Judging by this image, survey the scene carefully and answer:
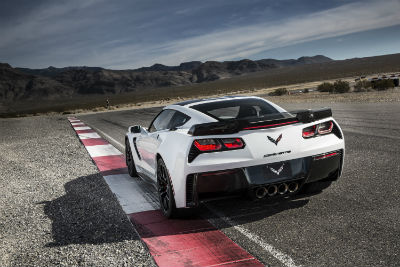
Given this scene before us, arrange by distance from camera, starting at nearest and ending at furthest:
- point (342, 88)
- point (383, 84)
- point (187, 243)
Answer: point (187, 243) < point (383, 84) < point (342, 88)

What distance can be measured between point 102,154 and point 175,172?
5.87 metres

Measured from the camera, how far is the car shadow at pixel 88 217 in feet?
13.1

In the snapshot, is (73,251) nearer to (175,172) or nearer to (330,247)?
(175,172)

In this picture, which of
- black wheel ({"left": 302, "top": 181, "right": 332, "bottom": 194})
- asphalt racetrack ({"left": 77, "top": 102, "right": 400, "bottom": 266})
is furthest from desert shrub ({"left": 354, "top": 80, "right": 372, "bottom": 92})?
black wheel ({"left": 302, "top": 181, "right": 332, "bottom": 194})

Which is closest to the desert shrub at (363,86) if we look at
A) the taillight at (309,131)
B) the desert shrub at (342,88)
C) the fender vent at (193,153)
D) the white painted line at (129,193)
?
the desert shrub at (342,88)

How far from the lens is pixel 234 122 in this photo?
3852 mm

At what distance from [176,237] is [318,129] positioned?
5.98ft

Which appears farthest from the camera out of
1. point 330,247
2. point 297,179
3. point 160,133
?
point 160,133

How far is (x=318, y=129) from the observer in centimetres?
417

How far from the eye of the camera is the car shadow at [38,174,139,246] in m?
4.01

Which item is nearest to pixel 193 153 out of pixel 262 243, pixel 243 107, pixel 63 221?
pixel 262 243

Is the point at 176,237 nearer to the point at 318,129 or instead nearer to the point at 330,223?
the point at 330,223

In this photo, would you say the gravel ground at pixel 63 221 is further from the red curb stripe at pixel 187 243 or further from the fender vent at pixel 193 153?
the fender vent at pixel 193 153

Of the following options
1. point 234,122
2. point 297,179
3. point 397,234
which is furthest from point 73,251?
point 397,234
